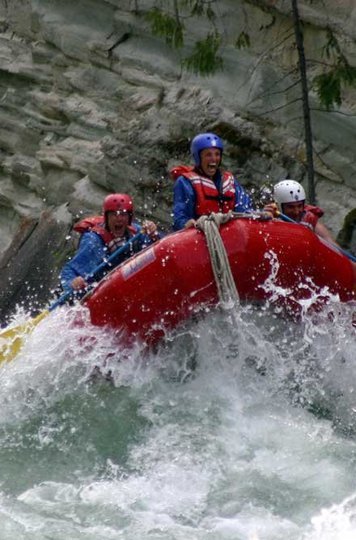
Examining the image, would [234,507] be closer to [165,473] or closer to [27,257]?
[165,473]

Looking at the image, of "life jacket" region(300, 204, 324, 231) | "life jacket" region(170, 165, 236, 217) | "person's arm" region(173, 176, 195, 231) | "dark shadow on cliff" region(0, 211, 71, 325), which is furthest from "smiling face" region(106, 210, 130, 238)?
"dark shadow on cliff" region(0, 211, 71, 325)

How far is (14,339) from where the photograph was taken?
26.2 feet

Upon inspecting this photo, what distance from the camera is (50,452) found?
283 inches

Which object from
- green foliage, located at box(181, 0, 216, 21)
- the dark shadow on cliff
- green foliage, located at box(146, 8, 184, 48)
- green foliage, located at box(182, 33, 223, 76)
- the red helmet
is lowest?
the dark shadow on cliff

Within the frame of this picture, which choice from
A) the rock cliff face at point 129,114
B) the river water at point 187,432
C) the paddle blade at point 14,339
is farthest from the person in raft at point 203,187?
the rock cliff face at point 129,114

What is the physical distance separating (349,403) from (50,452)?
6.23 feet

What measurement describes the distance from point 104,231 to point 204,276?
1132 millimetres

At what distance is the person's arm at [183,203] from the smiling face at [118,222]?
0.33m

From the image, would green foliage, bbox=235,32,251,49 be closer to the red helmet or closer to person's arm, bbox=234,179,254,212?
person's arm, bbox=234,179,254,212

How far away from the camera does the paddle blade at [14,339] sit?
7953 mm

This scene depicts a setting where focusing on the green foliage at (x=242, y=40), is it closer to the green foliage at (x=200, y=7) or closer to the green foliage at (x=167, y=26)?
the green foliage at (x=200, y=7)

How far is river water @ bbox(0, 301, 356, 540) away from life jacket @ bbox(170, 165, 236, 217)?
0.92 metres

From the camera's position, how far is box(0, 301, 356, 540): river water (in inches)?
249

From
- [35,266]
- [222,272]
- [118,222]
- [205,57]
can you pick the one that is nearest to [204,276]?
[222,272]
